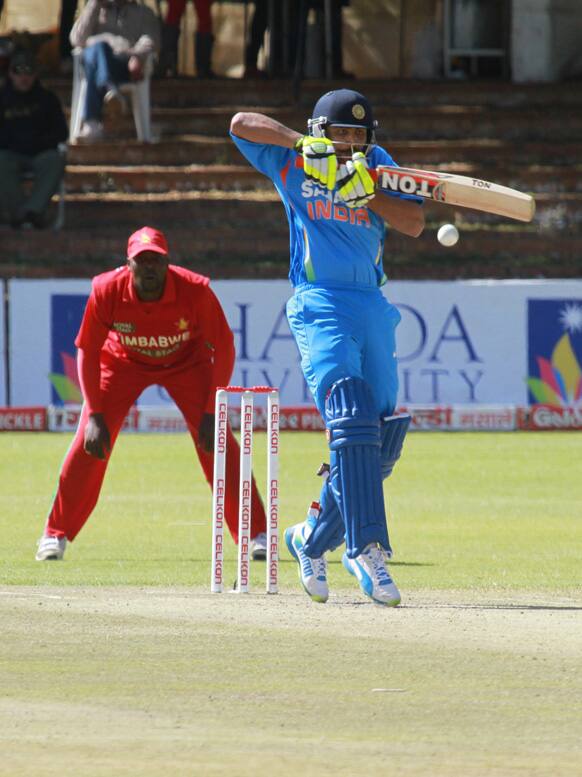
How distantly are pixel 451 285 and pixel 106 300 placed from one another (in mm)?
7788

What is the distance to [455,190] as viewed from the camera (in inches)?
256

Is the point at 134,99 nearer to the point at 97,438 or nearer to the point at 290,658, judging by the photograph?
the point at 97,438

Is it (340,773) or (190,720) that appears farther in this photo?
(190,720)

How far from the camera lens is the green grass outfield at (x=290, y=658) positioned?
13.5 ft

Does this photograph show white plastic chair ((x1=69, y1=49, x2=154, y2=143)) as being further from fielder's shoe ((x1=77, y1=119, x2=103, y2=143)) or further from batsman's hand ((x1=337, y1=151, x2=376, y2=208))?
batsman's hand ((x1=337, y1=151, x2=376, y2=208))

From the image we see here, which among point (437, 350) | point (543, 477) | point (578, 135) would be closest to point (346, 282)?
point (543, 477)

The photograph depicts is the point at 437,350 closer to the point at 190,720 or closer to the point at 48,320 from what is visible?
the point at 48,320

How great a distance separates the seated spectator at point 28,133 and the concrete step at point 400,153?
7.03 ft

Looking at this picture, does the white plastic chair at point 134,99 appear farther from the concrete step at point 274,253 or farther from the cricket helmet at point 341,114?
the cricket helmet at point 341,114

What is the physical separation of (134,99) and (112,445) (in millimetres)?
12057

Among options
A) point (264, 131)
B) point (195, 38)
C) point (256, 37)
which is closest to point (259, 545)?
point (264, 131)

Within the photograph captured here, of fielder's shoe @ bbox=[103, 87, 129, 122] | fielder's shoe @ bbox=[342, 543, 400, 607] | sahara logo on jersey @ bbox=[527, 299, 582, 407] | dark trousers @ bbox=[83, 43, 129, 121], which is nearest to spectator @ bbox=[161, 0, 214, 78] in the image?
fielder's shoe @ bbox=[103, 87, 129, 122]

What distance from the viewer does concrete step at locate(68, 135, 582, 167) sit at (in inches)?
767

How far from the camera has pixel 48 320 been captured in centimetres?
1545
